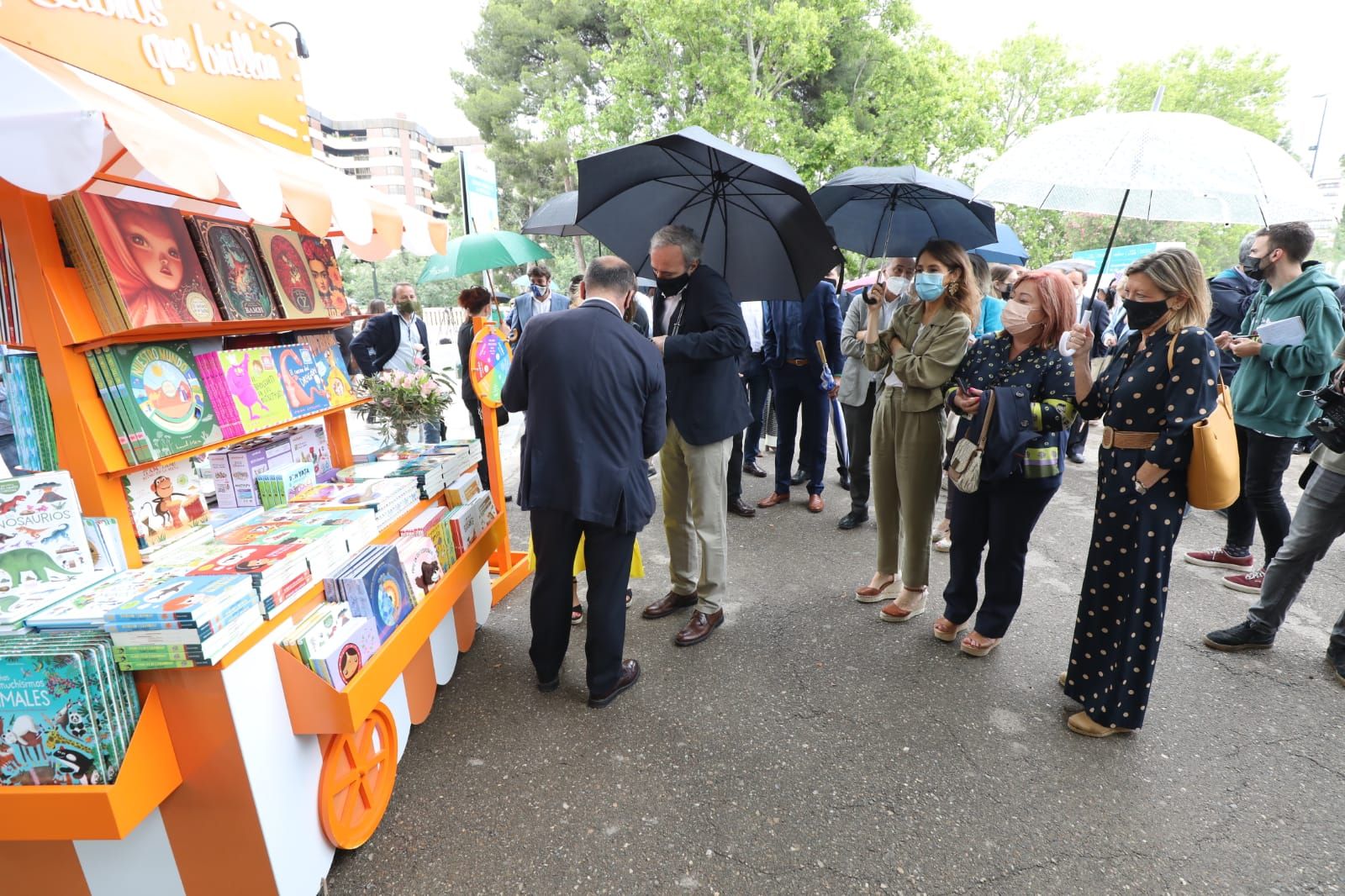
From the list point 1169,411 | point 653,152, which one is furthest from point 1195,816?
point 653,152

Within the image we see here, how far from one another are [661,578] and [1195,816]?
9.17 ft

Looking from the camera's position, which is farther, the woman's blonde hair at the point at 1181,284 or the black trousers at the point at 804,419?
the black trousers at the point at 804,419

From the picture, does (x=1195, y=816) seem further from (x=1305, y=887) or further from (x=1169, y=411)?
(x=1169, y=411)

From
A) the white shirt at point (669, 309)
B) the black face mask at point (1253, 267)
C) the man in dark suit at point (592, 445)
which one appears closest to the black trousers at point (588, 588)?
the man in dark suit at point (592, 445)

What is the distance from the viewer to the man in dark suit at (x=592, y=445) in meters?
2.54

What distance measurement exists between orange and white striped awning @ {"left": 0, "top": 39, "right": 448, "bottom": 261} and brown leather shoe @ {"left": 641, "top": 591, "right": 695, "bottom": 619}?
2445 millimetres

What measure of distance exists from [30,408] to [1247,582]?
232 inches

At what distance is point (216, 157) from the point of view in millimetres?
1564

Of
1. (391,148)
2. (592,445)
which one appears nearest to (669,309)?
(592,445)

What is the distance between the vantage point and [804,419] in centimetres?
548

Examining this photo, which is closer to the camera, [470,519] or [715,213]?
[470,519]

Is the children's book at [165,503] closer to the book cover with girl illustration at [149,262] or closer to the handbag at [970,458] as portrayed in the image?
the book cover with girl illustration at [149,262]

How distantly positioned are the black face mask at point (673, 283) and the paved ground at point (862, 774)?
184 cm

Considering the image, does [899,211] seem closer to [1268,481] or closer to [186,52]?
[1268,481]
